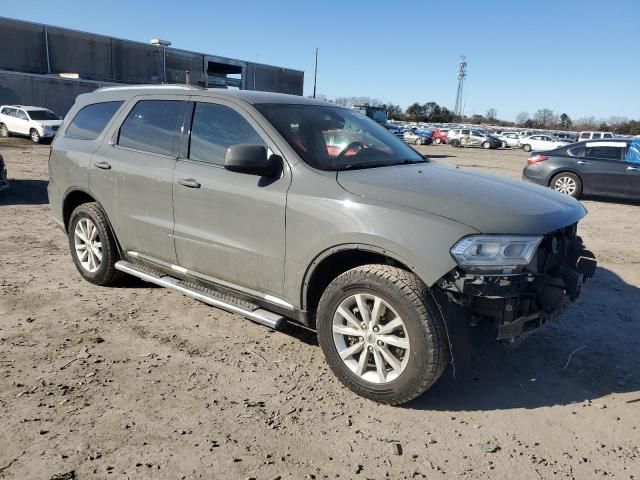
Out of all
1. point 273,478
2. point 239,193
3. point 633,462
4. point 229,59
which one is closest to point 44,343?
point 239,193

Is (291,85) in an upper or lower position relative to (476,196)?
upper

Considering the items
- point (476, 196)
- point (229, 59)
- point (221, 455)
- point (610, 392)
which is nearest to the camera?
point (221, 455)

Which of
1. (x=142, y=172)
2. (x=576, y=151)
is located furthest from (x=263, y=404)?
(x=576, y=151)

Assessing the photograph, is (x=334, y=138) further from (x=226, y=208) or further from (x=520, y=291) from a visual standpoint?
(x=520, y=291)

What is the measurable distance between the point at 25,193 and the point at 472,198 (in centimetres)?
991

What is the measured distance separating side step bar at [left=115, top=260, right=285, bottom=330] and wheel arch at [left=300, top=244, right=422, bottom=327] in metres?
0.27

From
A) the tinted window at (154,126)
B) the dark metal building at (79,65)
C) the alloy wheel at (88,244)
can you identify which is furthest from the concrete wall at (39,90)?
the tinted window at (154,126)

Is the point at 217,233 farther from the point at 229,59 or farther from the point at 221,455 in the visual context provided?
the point at 229,59

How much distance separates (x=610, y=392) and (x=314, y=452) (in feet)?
6.71

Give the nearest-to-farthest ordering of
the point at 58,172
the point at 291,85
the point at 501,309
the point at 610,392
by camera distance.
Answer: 1. the point at 501,309
2. the point at 610,392
3. the point at 58,172
4. the point at 291,85

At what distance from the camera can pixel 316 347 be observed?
12.8 feet

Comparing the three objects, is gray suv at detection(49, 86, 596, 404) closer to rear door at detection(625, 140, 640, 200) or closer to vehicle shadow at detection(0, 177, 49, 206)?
vehicle shadow at detection(0, 177, 49, 206)

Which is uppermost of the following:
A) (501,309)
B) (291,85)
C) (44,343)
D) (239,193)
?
(291,85)

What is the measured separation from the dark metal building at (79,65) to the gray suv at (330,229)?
34710mm
